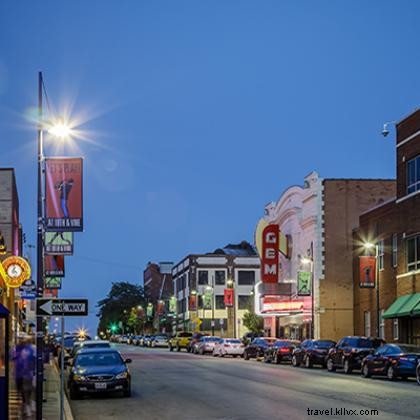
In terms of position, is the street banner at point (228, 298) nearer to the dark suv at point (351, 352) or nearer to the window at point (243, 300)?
the window at point (243, 300)

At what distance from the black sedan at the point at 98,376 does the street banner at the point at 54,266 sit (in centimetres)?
1091

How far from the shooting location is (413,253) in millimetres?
46312

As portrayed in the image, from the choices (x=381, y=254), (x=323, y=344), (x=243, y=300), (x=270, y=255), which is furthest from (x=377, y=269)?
(x=243, y=300)

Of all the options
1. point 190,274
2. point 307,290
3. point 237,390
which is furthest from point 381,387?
point 190,274

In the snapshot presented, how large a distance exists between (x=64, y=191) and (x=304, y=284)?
42371 millimetres

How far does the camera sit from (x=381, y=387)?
93.1 feet

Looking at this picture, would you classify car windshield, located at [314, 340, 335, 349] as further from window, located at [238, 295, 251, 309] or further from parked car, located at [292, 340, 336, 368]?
window, located at [238, 295, 251, 309]

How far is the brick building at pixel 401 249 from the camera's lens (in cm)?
4578

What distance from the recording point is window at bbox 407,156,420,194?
46.2 m

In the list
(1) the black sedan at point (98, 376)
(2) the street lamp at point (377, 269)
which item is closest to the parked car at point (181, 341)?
(2) the street lamp at point (377, 269)

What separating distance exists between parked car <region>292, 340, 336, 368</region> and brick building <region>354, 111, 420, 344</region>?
4.17m

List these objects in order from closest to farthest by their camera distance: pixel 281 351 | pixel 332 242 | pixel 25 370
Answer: pixel 25 370
pixel 281 351
pixel 332 242

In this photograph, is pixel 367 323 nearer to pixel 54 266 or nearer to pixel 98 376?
pixel 54 266

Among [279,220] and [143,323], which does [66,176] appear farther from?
[143,323]
